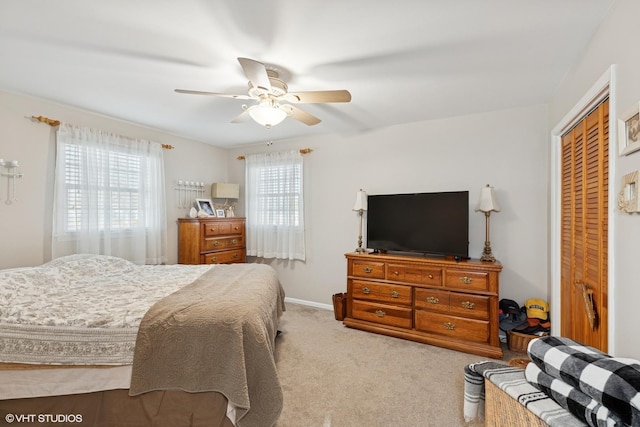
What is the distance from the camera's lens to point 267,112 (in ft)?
6.80

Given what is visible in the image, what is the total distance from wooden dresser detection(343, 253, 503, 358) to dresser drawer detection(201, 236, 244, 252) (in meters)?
1.89

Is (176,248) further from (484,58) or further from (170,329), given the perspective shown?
(484,58)

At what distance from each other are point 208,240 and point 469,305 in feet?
10.6

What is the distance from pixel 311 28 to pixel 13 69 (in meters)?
2.37

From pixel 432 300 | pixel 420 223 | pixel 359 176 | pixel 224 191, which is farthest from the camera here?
pixel 224 191

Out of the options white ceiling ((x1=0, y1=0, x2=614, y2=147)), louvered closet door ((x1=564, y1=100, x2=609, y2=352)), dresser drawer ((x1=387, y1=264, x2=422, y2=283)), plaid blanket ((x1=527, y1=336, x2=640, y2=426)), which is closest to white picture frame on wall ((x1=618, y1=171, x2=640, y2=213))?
louvered closet door ((x1=564, y1=100, x2=609, y2=352))

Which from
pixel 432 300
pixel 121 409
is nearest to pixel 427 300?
pixel 432 300

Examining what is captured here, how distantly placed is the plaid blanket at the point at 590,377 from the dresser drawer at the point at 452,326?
70.8 inches

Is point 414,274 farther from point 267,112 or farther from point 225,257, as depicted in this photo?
point 225,257

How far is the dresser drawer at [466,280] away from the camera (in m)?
2.73

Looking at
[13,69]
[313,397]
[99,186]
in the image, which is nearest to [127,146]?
[99,186]

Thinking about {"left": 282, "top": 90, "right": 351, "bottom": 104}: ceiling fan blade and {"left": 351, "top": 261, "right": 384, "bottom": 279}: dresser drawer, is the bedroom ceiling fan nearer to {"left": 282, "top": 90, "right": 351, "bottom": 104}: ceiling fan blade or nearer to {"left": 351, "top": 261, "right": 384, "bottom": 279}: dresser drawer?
{"left": 282, "top": 90, "right": 351, "bottom": 104}: ceiling fan blade

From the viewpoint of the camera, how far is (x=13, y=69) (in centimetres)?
222

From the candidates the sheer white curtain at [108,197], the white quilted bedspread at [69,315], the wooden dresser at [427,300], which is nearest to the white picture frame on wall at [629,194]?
the wooden dresser at [427,300]
